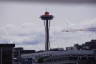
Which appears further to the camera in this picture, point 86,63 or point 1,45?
point 86,63

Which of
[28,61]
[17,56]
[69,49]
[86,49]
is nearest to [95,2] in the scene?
[28,61]

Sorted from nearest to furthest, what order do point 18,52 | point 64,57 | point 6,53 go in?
point 6,53, point 18,52, point 64,57

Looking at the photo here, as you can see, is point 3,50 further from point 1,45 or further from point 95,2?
point 95,2

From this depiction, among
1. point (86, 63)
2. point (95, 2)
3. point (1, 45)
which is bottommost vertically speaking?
point (86, 63)

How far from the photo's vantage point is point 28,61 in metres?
8.78

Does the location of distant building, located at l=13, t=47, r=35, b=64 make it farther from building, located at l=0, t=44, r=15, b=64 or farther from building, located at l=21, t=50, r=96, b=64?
building, located at l=0, t=44, r=15, b=64

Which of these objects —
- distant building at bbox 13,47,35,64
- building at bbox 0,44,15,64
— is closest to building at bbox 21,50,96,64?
distant building at bbox 13,47,35,64

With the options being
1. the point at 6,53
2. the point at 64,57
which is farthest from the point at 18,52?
the point at 6,53

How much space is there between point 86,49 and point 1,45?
19.5 ft

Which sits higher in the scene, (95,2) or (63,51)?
(95,2)

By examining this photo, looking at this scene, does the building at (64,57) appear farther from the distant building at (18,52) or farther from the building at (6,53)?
the building at (6,53)

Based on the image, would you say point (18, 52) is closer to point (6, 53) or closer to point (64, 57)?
point (64, 57)

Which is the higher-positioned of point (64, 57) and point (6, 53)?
point (6, 53)

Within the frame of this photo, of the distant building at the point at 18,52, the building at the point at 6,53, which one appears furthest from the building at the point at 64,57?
the building at the point at 6,53
